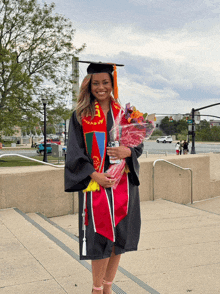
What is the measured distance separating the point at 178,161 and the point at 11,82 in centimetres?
1531

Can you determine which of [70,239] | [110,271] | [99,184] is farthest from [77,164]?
[70,239]

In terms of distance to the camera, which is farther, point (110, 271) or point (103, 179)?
point (110, 271)

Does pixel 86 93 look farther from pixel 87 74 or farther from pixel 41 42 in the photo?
pixel 41 42

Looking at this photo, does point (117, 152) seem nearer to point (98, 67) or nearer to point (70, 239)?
point (98, 67)

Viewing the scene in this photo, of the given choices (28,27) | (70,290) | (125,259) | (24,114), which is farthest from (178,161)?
(28,27)

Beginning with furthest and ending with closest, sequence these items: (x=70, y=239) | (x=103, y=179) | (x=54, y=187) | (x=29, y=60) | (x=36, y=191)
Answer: (x=29, y=60), (x=54, y=187), (x=36, y=191), (x=70, y=239), (x=103, y=179)

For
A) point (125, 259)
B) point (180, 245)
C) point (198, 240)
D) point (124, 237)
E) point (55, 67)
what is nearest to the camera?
point (124, 237)

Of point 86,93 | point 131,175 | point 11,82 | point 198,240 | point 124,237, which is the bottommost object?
point 198,240

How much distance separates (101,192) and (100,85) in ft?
2.52

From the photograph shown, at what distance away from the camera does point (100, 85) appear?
8.02 ft

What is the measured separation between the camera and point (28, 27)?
2177 centimetres

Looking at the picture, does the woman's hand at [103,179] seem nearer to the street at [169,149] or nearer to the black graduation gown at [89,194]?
the black graduation gown at [89,194]

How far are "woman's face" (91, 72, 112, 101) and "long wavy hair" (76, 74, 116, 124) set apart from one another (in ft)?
0.13

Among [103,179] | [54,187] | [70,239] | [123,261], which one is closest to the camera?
[103,179]
